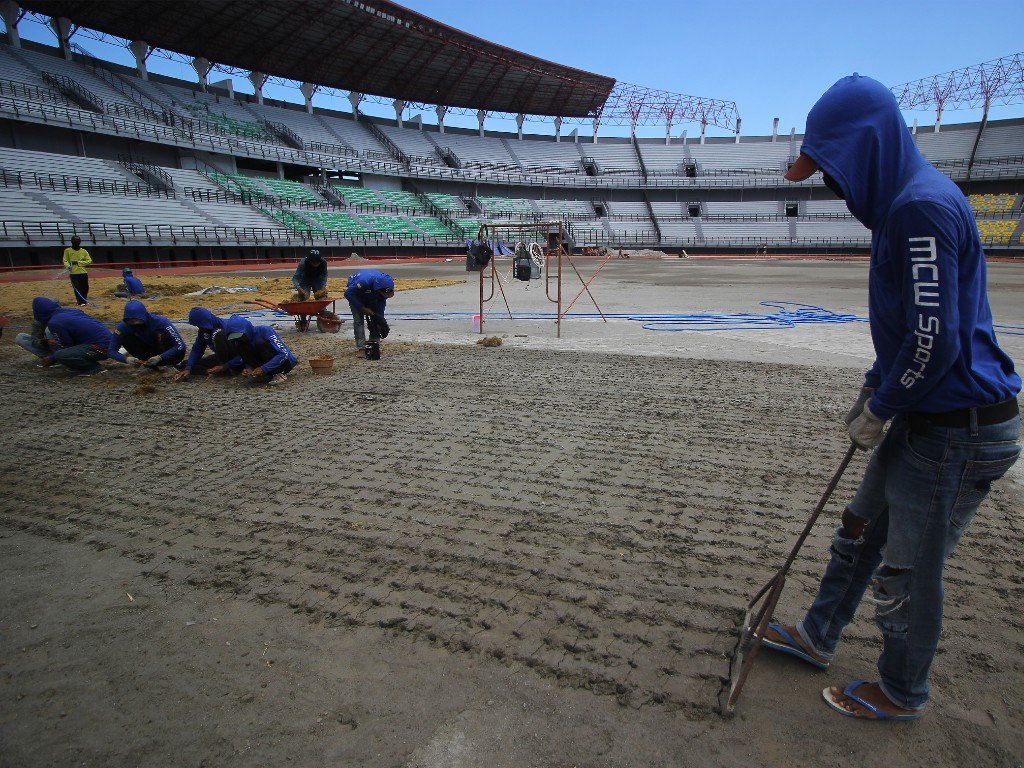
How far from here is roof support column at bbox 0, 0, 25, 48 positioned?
33.8 meters

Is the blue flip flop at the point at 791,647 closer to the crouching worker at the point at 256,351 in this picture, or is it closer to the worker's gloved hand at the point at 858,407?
the worker's gloved hand at the point at 858,407

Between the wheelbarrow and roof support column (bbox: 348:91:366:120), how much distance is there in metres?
49.6

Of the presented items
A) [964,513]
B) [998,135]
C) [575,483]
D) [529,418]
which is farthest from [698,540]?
[998,135]

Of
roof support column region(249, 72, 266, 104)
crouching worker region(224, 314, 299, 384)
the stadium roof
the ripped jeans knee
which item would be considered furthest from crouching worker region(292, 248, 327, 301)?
roof support column region(249, 72, 266, 104)

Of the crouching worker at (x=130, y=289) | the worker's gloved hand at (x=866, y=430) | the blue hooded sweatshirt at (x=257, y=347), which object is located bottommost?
the blue hooded sweatshirt at (x=257, y=347)

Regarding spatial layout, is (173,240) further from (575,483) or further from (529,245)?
(575,483)

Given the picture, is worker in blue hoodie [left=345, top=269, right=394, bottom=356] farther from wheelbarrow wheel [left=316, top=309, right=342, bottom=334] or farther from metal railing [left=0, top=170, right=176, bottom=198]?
metal railing [left=0, top=170, right=176, bottom=198]

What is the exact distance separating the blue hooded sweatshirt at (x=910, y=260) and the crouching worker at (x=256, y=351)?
6.27 meters

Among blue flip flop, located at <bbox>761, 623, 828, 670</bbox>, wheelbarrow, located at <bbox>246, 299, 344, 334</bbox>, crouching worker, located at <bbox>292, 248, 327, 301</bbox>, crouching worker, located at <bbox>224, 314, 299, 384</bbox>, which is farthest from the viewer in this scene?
crouching worker, located at <bbox>292, 248, 327, 301</bbox>

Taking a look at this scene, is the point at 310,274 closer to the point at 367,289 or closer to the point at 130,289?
the point at 367,289

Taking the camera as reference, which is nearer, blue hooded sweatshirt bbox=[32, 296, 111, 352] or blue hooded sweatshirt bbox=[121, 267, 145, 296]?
blue hooded sweatshirt bbox=[32, 296, 111, 352]

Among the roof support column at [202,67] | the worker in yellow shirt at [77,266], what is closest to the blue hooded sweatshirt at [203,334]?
the worker in yellow shirt at [77,266]

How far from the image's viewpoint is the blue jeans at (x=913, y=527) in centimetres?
175

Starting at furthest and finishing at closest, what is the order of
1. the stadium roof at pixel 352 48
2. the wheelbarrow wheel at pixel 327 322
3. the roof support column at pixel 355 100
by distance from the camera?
the roof support column at pixel 355 100 < the stadium roof at pixel 352 48 < the wheelbarrow wheel at pixel 327 322
